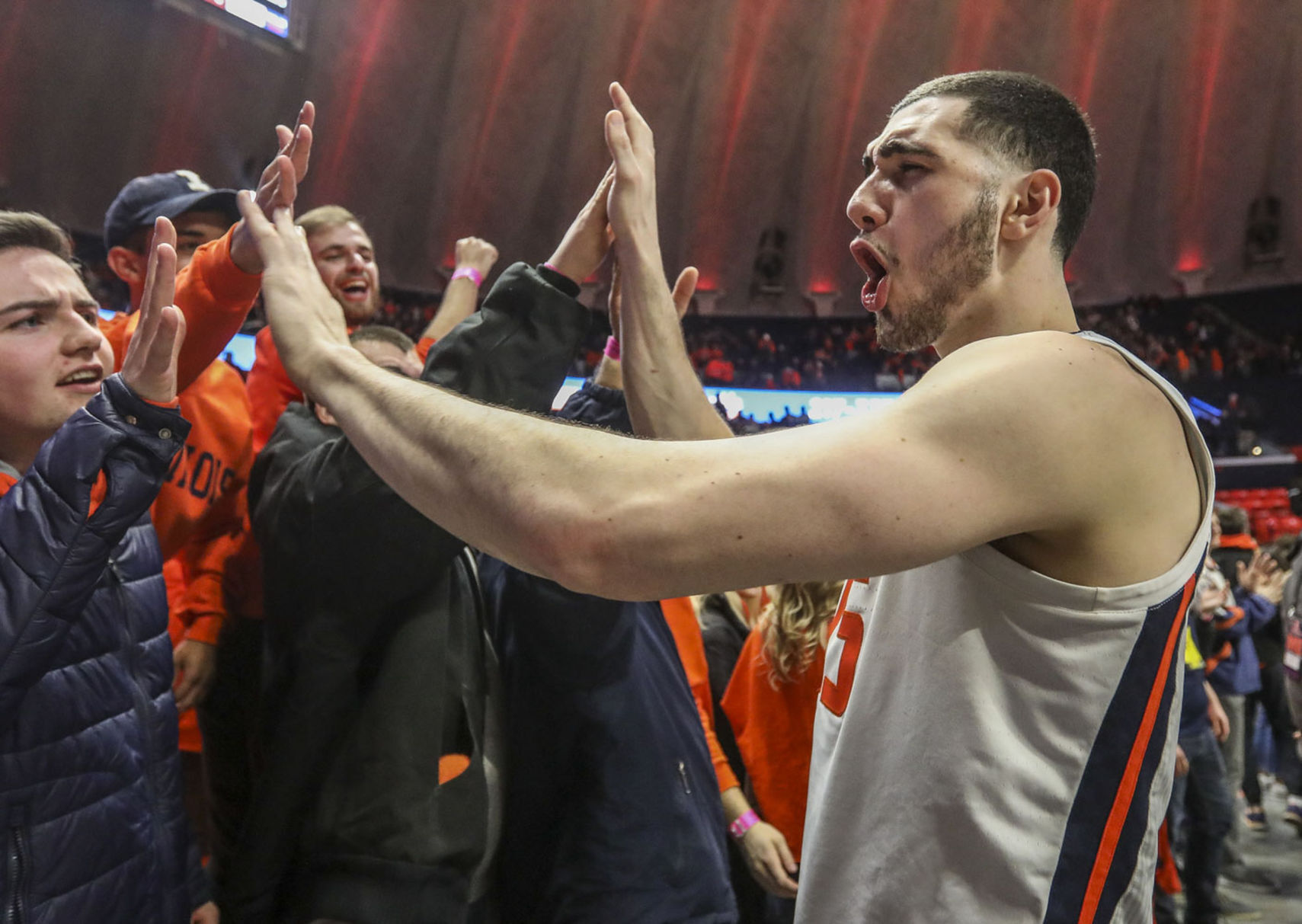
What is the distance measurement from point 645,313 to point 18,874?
3.79ft

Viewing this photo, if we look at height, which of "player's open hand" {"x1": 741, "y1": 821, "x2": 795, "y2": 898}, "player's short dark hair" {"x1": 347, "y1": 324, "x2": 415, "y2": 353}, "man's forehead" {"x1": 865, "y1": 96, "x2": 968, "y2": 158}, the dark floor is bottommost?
the dark floor

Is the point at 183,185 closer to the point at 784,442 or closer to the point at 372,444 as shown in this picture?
the point at 372,444

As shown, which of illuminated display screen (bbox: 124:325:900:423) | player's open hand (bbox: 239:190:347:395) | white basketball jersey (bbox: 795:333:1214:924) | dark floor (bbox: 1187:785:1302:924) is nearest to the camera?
white basketball jersey (bbox: 795:333:1214:924)

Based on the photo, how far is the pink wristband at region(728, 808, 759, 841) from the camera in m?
2.30

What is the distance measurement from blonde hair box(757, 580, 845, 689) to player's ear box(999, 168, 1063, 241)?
1377mm

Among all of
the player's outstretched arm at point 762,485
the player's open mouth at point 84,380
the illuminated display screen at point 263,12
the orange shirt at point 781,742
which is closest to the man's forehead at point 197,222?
the player's open mouth at point 84,380

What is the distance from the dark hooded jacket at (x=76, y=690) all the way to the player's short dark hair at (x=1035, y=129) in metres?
1.13

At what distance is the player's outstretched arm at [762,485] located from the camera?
2.61 ft

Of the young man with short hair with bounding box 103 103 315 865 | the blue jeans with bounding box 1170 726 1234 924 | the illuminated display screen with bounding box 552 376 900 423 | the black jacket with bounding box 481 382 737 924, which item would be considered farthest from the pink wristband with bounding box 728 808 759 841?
the illuminated display screen with bounding box 552 376 900 423

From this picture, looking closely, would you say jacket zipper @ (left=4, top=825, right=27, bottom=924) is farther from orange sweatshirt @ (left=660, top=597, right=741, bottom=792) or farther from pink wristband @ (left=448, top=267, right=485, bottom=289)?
orange sweatshirt @ (left=660, top=597, right=741, bottom=792)

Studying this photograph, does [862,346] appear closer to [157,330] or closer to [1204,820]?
[1204,820]

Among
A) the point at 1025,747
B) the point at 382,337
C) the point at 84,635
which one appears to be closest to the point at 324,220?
the point at 382,337

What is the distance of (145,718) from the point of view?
1456mm

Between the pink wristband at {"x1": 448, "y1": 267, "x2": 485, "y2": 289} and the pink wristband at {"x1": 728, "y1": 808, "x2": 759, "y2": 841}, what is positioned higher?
the pink wristband at {"x1": 448, "y1": 267, "x2": 485, "y2": 289}
